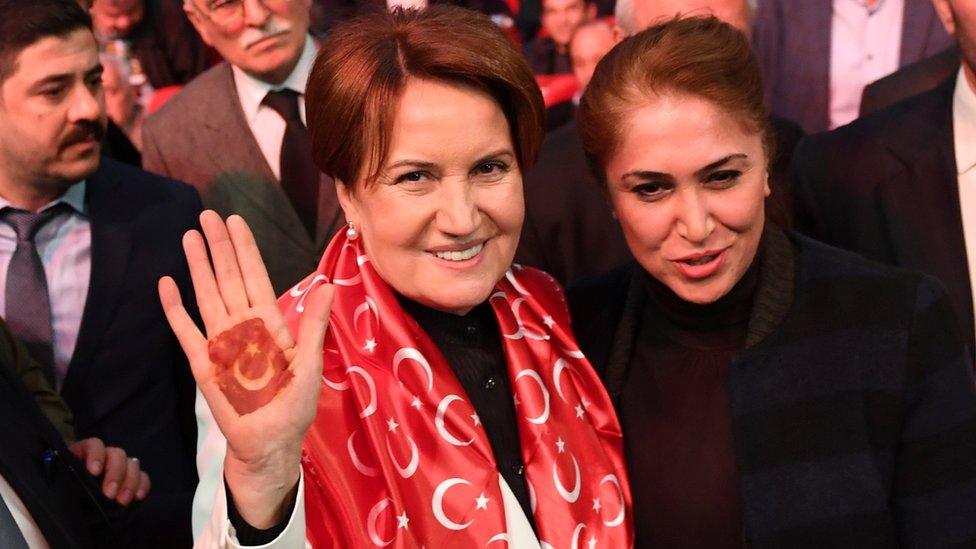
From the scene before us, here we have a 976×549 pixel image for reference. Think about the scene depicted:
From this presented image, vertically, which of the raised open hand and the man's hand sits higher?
the raised open hand

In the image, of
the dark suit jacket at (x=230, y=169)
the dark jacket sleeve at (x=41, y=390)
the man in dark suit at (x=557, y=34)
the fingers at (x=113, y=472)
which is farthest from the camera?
the man in dark suit at (x=557, y=34)

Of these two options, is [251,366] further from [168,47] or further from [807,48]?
[168,47]

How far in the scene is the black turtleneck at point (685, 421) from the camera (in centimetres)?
230

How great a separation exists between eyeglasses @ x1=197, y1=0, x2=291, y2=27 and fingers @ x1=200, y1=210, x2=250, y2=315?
1484mm

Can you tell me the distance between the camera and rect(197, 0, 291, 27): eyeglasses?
3.38 metres

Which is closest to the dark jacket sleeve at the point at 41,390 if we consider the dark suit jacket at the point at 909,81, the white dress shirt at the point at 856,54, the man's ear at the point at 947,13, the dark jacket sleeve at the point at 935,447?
the dark jacket sleeve at the point at 935,447

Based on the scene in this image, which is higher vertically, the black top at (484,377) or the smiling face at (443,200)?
the smiling face at (443,200)

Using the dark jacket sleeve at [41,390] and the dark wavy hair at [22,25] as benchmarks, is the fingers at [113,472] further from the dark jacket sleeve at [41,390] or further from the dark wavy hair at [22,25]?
the dark wavy hair at [22,25]

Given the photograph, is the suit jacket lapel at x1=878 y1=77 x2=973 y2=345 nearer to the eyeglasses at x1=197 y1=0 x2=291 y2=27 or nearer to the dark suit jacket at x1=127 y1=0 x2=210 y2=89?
the eyeglasses at x1=197 y1=0 x2=291 y2=27

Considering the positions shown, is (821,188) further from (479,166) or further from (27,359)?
(27,359)

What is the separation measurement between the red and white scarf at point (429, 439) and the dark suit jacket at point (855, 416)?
172mm

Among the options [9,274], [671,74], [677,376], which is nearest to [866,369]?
[677,376]

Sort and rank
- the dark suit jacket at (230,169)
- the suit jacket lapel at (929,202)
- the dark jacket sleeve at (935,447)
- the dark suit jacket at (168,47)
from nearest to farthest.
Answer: the dark jacket sleeve at (935,447)
the suit jacket lapel at (929,202)
the dark suit jacket at (230,169)
the dark suit jacket at (168,47)

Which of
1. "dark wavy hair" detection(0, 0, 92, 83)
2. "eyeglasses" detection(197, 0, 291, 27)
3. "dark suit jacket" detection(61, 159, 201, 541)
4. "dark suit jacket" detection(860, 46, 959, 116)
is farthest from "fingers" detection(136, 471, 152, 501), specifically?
"dark suit jacket" detection(860, 46, 959, 116)
